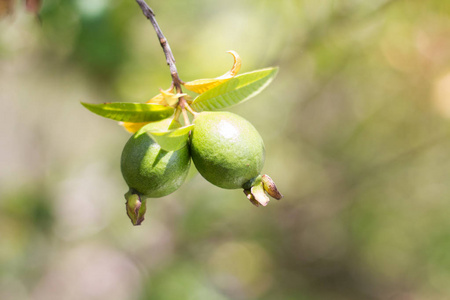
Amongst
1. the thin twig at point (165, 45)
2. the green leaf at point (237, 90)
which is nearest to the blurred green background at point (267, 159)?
the thin twig at point (165, 45)

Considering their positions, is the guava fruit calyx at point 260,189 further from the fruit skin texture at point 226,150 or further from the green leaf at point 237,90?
the green leaf at point 237,90

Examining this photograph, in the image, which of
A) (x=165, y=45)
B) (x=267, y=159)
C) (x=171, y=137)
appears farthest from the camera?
(x=267, y=159)

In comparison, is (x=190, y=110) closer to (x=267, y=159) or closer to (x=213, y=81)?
(x=213, y=81)

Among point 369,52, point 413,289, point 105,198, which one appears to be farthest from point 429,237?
point 105,198

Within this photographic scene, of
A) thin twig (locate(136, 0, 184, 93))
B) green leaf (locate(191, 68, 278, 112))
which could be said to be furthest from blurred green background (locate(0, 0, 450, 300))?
green leaf (locate(191, 68, 278, 112))

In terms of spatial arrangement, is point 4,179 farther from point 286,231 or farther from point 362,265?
point 362,265

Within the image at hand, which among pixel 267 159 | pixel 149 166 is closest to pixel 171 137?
pixel 149 166
